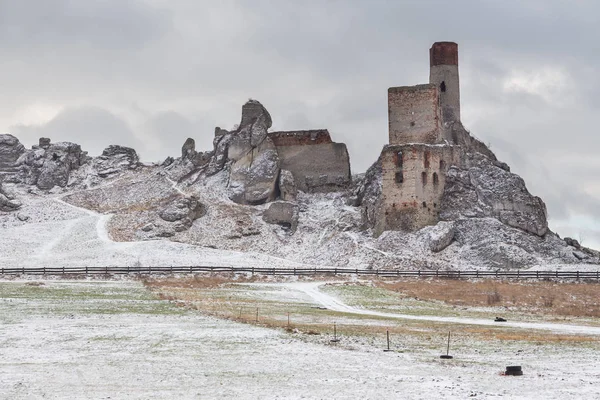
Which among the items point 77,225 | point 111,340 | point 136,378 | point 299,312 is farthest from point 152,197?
point 136,378

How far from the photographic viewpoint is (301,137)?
97562 mm

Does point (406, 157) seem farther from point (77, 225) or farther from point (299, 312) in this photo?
point (299, 312)

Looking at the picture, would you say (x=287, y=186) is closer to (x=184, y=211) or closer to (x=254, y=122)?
(x=254, y=122)

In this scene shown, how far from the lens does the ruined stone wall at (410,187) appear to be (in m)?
83.3

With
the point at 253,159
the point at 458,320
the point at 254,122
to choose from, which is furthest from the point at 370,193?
the point at 458,320

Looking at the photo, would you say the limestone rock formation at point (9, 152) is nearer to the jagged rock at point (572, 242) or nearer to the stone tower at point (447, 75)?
the stone tower at point (447, 75)

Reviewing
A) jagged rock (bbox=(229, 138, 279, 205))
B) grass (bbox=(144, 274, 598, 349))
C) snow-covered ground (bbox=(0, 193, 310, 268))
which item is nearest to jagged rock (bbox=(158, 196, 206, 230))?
jagged rock (bbox=(229, 138, 279, 205))

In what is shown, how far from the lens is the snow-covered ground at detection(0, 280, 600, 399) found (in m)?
20.2

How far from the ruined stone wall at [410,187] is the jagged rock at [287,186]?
1249 centimetres

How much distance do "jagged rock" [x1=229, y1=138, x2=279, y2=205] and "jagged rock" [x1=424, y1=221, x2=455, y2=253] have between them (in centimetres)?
1896

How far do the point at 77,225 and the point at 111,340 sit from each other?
201ft

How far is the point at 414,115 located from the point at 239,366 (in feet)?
215

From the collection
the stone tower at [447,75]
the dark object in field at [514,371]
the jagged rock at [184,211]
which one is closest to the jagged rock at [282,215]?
the jagged rock at [184,211]

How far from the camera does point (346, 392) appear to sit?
798 inches
